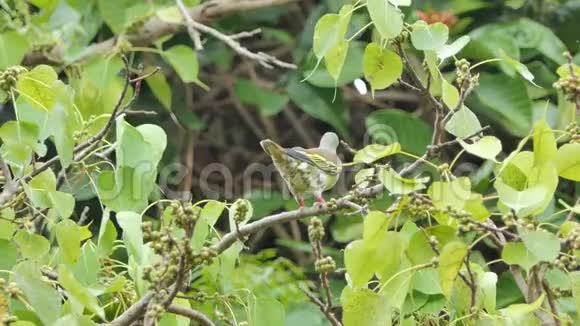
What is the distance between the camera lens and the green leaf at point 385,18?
1.50m

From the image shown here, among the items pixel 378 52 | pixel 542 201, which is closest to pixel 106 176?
pixel 378 52

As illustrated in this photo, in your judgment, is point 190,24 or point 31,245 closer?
point 31,245

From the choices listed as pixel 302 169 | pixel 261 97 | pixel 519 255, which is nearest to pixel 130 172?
pixel 302 169

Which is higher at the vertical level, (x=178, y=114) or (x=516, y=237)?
(x=516, y=237)

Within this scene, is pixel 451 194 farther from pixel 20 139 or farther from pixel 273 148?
pixel 20 139

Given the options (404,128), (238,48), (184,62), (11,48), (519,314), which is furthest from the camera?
(404,128)

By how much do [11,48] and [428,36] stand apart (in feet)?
2.95

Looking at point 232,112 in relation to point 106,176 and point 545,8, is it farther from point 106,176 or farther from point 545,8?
point 106,176

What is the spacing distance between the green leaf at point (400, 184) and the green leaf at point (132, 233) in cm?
34

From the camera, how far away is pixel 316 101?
3180 millimetres

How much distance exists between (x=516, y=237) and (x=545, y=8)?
78.9 inches

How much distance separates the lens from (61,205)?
5.12 feet

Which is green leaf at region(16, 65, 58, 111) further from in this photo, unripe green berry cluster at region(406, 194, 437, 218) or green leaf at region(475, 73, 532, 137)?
green leaf at region(475, 73, 532, 137)

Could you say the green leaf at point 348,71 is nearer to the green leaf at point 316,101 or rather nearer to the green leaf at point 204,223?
the green leaf at point 316,101
